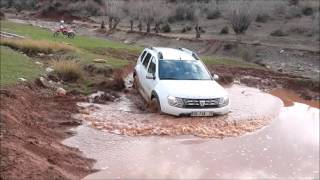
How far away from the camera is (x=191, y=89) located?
1351 centimetres

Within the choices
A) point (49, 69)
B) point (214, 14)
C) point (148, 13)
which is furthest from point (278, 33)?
point (49, 69)

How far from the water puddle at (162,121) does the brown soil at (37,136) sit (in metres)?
0.70

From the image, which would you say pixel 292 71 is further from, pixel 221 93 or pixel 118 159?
pixel 118 159

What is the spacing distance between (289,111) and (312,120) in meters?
1.24

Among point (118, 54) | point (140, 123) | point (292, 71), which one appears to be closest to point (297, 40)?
point (292, 71)

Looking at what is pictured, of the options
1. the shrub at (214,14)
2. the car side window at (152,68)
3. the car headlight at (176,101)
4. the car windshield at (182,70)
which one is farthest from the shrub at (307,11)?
the car headlight at (176,101)

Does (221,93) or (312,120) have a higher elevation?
(221,93)

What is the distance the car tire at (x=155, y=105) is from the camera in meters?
13.8

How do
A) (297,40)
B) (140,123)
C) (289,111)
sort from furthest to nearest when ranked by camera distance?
1. (297,40)
2. (289,111)
3. (140,123)

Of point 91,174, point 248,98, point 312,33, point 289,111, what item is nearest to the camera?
point 91,174

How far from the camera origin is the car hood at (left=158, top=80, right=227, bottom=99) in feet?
43.4

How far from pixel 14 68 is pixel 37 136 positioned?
7120mm

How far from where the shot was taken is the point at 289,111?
58.5 ft

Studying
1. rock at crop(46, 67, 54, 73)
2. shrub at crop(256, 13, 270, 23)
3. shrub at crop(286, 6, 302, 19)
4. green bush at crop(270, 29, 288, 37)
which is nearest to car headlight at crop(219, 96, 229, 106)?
rock at crop(46, 67, 54, 73)
